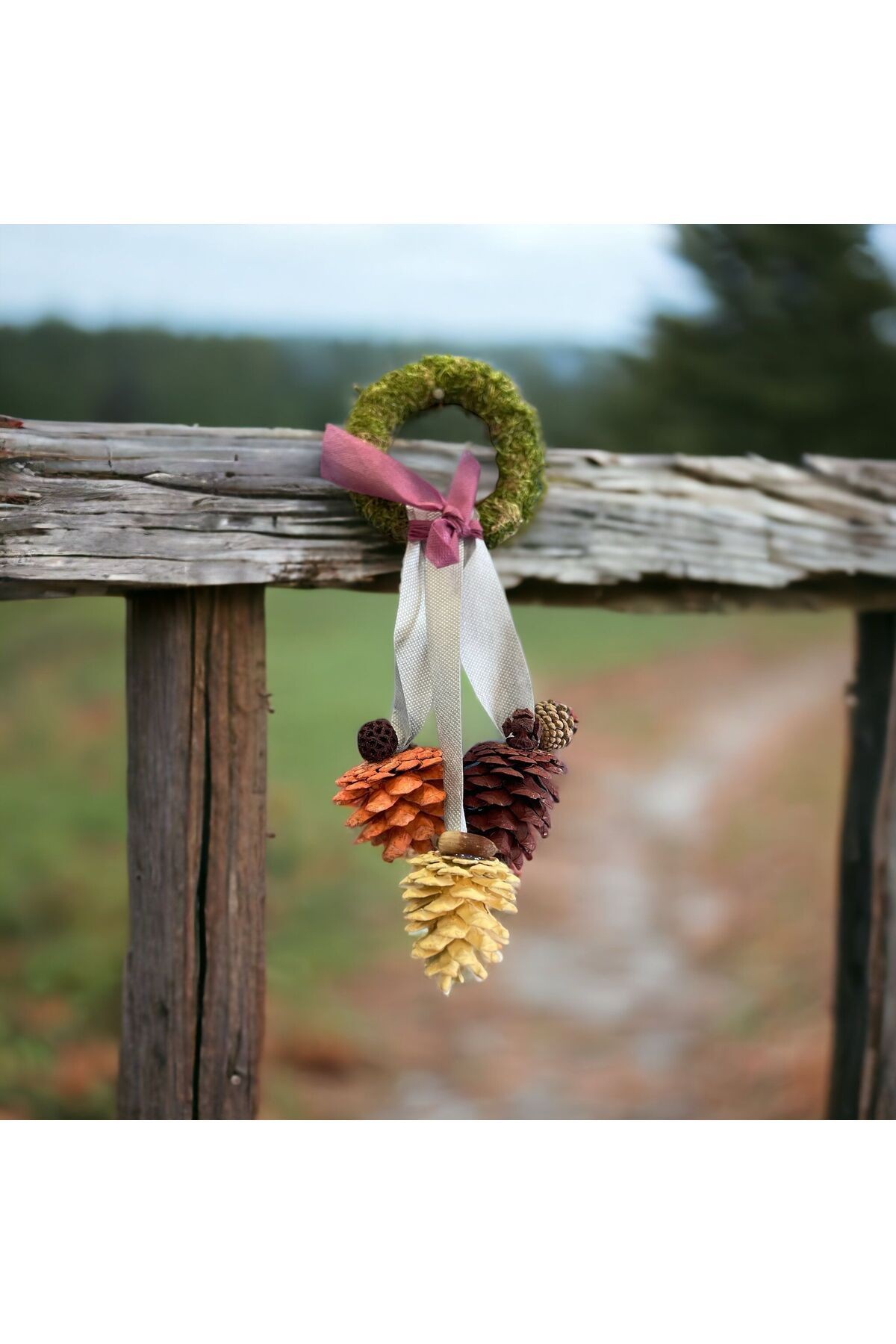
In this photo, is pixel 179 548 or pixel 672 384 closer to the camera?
pixel 179 548

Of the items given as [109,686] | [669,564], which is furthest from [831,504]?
[109,686]

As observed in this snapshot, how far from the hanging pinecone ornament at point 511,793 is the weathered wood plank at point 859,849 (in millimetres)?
813

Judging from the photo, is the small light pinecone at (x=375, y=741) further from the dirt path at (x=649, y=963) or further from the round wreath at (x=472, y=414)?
the dirt path at (x=649, y=963)

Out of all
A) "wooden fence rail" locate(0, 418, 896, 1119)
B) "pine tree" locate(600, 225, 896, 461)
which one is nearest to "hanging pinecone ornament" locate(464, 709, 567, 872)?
"wooden fence rail" locate(0, 418, 896, 1119)

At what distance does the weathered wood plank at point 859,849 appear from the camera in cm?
160

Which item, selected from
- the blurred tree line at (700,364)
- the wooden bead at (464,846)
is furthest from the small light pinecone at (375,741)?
the blurred tree line at (700,364)

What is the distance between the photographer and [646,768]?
5887 mm

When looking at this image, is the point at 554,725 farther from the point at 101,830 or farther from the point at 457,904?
the point at 101,830

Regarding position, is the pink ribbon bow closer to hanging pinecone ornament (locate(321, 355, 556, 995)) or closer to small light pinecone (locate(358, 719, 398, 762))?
hanging pinecone ornament (locate(321, 355, 556, 995))

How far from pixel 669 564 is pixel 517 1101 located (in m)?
2.06

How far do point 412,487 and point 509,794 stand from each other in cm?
35

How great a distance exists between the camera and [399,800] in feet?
3.34

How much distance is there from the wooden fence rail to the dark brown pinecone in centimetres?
31

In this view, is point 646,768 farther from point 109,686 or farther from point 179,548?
point 179,548
